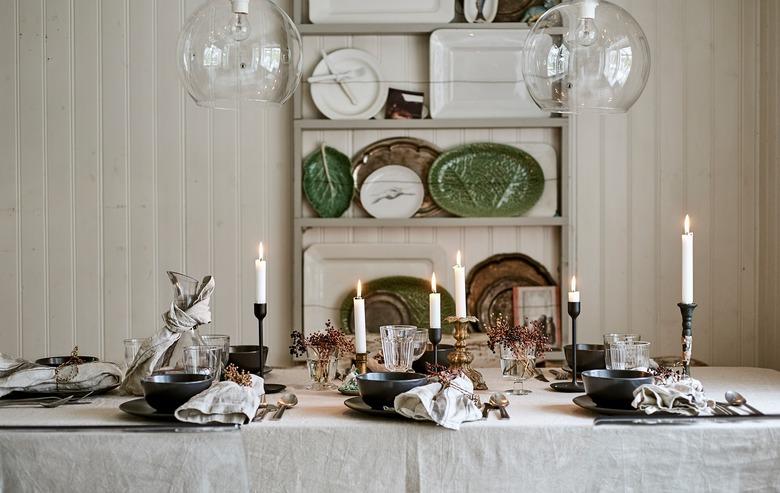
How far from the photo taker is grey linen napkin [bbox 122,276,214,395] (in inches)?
81.6

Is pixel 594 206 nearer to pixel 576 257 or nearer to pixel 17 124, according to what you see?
pixel 576 257

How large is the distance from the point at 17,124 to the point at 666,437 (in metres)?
2.60

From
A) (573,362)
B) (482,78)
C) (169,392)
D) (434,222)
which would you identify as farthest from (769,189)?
(169,392)

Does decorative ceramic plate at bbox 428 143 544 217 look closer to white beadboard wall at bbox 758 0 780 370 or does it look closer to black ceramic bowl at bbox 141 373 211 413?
white beadboard wall at bbox 758 0 780 370

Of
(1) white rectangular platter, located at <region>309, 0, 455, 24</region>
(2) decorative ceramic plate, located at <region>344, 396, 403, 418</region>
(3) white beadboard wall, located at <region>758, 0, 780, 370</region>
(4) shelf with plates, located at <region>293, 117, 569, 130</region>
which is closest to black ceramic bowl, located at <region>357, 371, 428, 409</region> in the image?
(2) decorative ceramic plate, located at <region>344, 396, 403, 418</region>

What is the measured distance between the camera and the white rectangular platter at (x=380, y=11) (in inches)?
126

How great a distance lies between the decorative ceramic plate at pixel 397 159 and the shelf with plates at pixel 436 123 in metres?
0.07

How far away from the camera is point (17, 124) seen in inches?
129

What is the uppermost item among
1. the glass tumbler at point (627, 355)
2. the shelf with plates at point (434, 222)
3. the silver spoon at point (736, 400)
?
the shelf with plates at point (434, 222)

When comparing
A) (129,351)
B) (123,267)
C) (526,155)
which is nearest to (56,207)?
(123,267)

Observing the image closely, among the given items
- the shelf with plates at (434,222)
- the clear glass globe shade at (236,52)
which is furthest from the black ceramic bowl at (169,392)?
the shelf with plates at (434,222)

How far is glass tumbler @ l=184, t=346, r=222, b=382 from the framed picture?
1.55 meters

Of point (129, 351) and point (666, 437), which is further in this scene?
point (129, 351)

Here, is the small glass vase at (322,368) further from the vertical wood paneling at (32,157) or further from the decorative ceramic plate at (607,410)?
the vertical wood paneling at (32,157)
